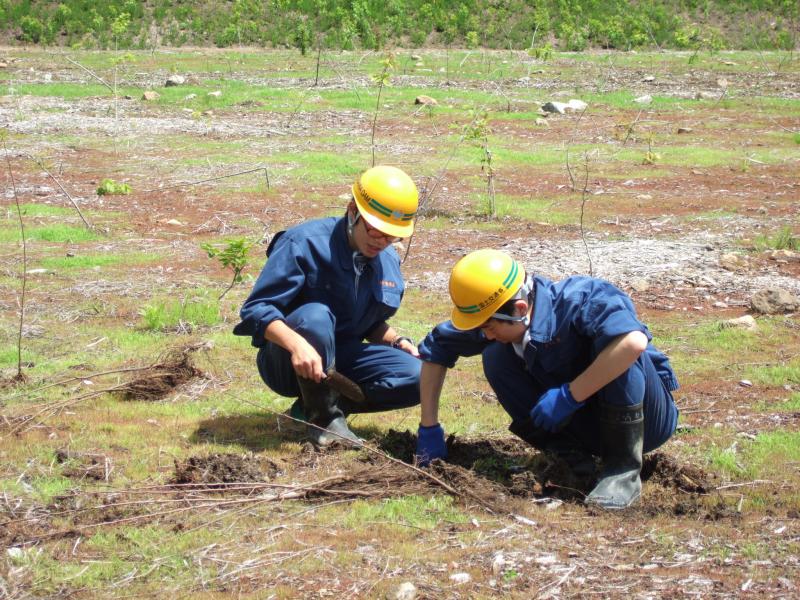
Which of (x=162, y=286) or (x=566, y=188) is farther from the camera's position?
(x=566, y=188)

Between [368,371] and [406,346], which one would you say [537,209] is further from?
[368,371]

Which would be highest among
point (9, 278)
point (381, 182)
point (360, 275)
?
point (381, 182)

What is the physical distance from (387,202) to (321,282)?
1.70ft

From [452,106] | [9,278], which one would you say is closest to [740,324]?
[9,278]

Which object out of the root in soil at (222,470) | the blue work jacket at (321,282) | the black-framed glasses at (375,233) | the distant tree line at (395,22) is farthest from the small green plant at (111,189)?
the distant tree line at (395,22)

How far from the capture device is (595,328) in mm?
3889

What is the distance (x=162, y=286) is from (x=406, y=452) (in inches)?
146

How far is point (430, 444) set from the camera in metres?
4.42

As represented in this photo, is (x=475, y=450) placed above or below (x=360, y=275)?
below

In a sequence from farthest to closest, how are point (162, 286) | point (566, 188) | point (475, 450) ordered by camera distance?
point (566, 188) → point (162, 286) → point (475, 450)

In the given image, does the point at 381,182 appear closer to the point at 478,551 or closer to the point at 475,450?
the point at 475,450

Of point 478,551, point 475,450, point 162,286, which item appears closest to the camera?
point 478,551

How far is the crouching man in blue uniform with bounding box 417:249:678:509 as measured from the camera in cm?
384

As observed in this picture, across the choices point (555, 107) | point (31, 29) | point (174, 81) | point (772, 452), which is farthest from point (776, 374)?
point (31, 29)
